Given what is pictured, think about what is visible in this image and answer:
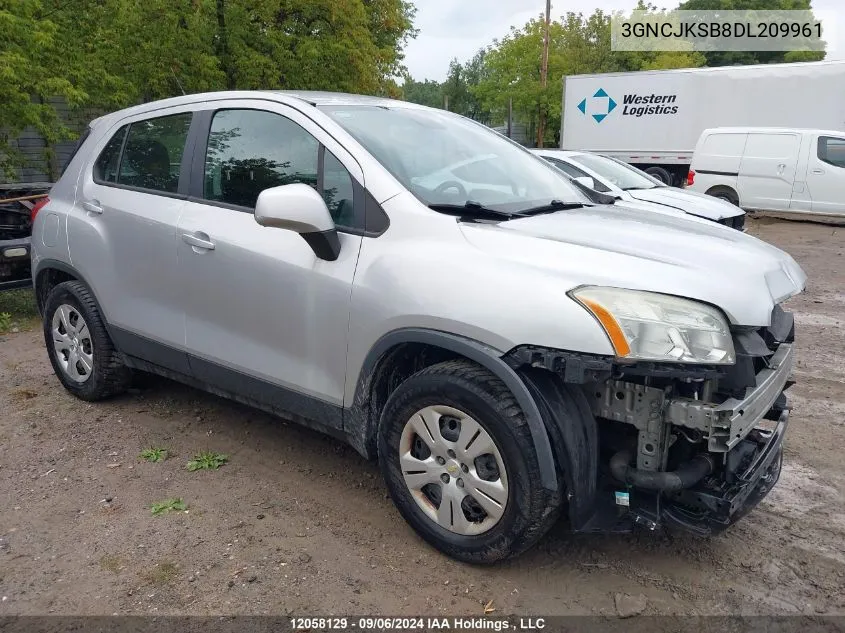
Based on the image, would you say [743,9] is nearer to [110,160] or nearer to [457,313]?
[110,160]

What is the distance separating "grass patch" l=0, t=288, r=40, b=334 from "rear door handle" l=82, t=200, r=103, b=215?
3029 mm

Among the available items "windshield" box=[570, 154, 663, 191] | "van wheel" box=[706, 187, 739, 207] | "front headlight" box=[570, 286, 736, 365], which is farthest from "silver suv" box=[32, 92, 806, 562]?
"van wheel" box=[706, 187, 739, 207]

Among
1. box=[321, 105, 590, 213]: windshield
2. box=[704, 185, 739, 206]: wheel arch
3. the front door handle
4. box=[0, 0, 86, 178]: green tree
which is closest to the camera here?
box=[321, 105, 590, 213]: windshield

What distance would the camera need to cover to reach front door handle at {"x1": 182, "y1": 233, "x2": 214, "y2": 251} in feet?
11.4

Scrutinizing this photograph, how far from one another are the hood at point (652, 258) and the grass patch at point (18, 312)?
18.4ft

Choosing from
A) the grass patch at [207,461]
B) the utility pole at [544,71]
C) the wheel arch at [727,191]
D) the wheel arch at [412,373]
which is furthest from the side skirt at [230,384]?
the utility pole at [544,71]

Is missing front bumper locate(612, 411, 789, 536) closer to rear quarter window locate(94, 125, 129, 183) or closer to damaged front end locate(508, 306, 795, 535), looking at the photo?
damaged front end locate(508, 306, 795, 535)

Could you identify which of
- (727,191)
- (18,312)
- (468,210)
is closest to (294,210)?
(468,210)

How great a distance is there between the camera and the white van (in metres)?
13.8

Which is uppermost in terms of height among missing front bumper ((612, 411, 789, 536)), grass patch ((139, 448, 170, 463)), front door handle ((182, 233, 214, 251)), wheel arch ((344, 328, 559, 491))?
front door handle ((182, 233, 214, 251))

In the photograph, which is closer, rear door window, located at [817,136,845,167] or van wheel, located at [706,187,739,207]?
rear door window, located at [817,136,845,167]

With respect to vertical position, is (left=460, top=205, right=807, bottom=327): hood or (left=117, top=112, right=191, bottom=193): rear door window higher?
(left=117, top=112, right=191, bottom=193): rear door window

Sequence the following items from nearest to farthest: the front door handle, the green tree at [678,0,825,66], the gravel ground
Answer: the gravel ground, the front door handle, the green tree at [678,0,825,66]

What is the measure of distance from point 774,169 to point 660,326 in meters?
13.7
